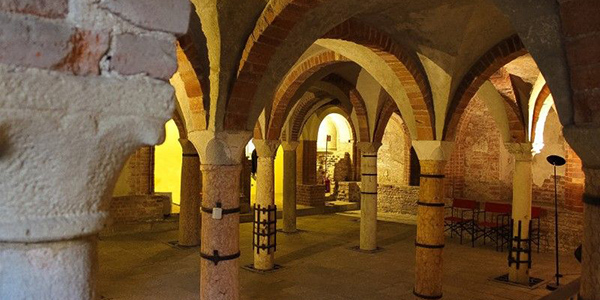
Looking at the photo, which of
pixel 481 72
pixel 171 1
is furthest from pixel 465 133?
pixel 171 1

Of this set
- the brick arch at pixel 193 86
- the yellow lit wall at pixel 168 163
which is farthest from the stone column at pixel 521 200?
the yellow lit wall at pixel 168 163

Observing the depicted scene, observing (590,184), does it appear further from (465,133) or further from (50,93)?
(465,133)

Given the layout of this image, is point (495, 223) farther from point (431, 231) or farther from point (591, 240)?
point (591, 240)

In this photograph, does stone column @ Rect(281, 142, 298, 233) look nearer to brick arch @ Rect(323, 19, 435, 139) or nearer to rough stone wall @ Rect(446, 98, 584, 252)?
rough stone wall @ Rect(446, 98, 584, 252)

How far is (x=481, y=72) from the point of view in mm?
6230

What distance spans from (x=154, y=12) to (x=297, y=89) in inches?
301

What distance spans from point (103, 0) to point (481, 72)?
5.85m

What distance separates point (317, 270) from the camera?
7996mm

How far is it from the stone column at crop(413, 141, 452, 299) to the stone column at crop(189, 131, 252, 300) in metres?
2.52

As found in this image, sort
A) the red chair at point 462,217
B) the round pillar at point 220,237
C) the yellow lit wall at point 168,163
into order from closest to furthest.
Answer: the round pillar at point 220,237
the red chair at point 462,217
the yellow lit wall at point 168,163

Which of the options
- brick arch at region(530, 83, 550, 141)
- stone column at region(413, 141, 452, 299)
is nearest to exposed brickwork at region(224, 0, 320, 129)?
stone column at region(413, 141, 452, 299)

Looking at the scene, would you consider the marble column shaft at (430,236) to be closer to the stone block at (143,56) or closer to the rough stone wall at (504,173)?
the rough stone wall at (504,173)

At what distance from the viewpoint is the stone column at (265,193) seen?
791cm

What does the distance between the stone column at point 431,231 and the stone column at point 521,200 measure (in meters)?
2.14
